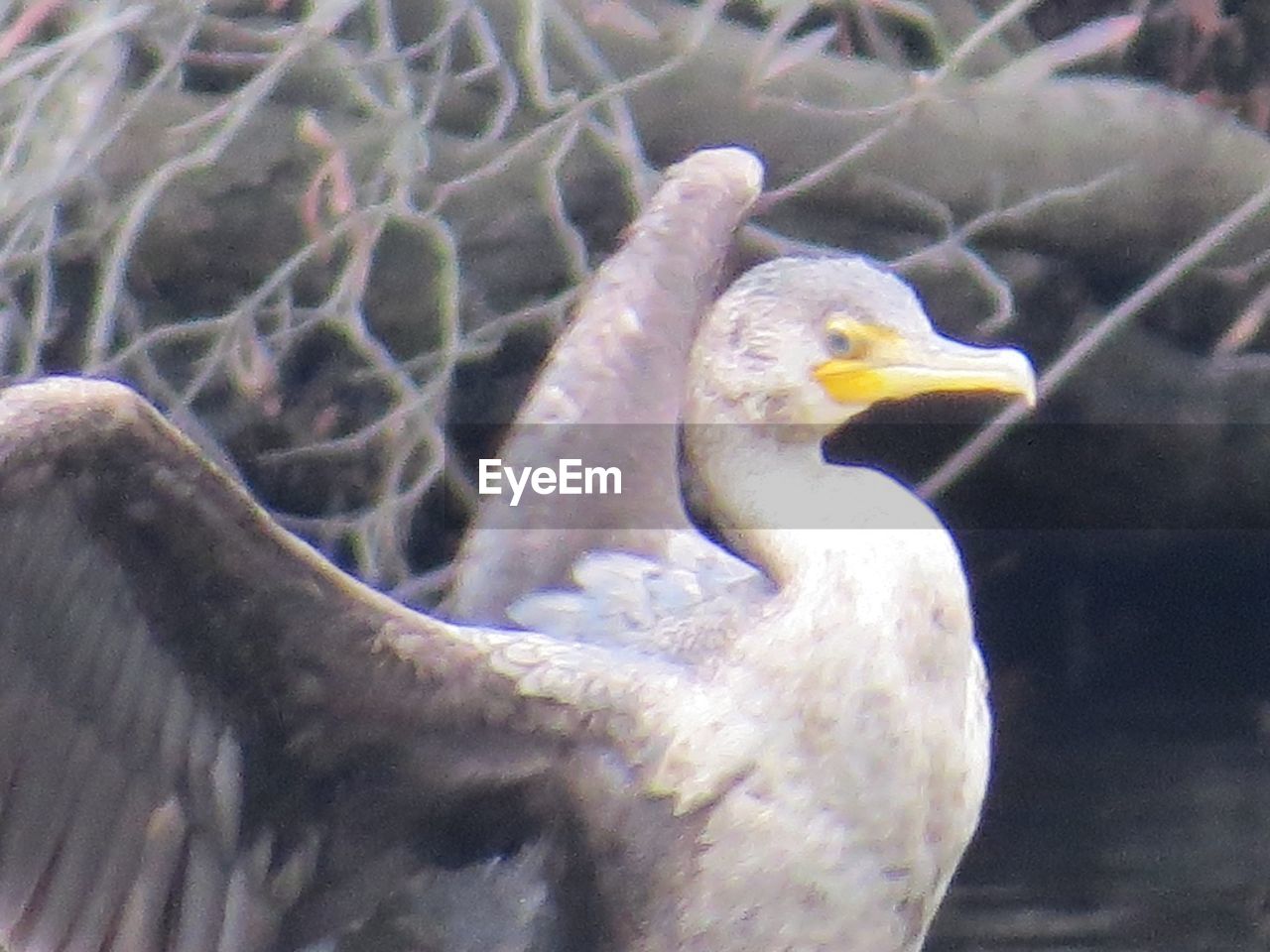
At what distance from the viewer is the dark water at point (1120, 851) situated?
18.1 feet

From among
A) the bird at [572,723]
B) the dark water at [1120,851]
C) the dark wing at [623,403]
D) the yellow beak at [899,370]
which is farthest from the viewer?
the dark water at [1120,851]

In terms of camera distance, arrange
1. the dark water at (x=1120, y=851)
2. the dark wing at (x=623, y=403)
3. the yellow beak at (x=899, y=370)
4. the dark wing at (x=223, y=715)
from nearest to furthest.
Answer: the dark wing at (x=223, y=715) < the yellow beak at (x=899, y=370) < the dark wing at (x=623, y=403) < the dark water at (x=1120, y=851)

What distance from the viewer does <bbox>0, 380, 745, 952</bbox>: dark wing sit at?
3.17 metres

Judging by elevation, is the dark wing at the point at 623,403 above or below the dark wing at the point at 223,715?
below

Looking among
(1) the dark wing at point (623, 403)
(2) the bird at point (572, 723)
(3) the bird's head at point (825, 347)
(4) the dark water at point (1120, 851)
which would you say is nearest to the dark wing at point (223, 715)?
(2) the bird at point (572, 723)

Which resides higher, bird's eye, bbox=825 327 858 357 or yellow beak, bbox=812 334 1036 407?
bird's eye, bbox=825 327 858 357

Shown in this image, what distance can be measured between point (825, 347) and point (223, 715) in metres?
0.89

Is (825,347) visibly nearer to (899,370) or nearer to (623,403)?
(899,370)

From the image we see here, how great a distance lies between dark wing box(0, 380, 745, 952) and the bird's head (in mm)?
390

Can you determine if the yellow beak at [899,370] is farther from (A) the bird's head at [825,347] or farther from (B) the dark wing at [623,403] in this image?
(B) the dark wing at [623,403]

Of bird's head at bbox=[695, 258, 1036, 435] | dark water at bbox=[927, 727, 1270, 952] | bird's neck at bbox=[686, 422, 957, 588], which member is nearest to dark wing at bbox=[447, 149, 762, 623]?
bird's neck at bbox=[686, 422, 957, 588]

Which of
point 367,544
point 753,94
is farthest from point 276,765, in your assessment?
point 753,94

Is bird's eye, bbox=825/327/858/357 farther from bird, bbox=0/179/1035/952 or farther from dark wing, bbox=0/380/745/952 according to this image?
dark wing, bbox=0/380/745/952

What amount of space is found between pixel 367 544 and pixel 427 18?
1.29 meters
